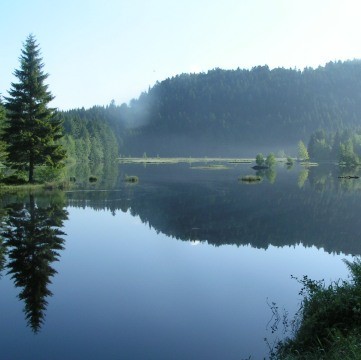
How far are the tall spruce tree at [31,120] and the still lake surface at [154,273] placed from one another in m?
9.60

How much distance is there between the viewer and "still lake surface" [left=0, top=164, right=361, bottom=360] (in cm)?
1539

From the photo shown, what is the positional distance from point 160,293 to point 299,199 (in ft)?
134

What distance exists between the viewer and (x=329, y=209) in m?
48.8

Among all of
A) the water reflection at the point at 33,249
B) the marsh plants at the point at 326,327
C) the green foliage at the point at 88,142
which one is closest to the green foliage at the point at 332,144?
the green foliage at the point at 88,142

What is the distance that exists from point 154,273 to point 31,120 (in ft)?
131

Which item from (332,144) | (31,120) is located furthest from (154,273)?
(332,144)

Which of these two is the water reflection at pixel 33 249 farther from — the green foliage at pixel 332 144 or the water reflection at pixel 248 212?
the green foliage at pixel 332 144

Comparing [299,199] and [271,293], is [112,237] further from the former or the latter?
[299,199]

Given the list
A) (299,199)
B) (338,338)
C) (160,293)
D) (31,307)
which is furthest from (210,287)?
(299,199)

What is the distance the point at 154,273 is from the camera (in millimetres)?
23656

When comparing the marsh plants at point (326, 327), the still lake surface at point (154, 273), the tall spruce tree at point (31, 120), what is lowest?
the still lake surface at point (154, 273)

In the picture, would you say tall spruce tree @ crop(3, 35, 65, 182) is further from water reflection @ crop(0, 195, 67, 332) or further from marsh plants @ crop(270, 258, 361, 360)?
marsh plants @ crop(270, 258, 361, 360)

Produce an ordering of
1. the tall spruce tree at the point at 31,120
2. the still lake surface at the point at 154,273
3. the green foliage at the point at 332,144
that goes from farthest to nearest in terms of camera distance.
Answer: the green foliage at the point at 332,144 < the tall spruce tree at the point at 31,120 < the still lake surface at the point at 154,273

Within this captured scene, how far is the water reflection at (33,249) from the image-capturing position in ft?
61.7
